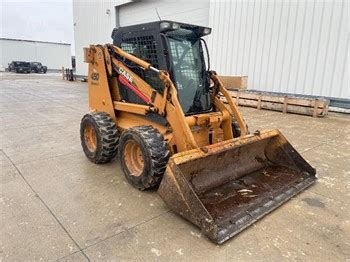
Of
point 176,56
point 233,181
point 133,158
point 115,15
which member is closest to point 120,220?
point 133,158

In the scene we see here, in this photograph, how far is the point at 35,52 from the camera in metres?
50.6

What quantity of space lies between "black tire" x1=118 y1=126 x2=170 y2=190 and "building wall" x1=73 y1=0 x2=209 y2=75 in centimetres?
1043

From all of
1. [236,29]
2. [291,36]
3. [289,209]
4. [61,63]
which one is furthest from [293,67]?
[61,63]

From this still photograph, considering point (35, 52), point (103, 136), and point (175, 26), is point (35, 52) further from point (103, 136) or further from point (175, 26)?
point (175, 26)

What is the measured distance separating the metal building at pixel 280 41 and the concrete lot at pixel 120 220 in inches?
211

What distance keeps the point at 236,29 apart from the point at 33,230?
10696 mm

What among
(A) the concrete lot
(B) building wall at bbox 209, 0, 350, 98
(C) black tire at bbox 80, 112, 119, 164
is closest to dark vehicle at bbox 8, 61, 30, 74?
(B) building wall at bbox 209, 0, 350, 98

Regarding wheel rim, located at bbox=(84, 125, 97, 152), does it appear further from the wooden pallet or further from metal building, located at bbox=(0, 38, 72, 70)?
metal building, located at bbox=(0, 38, 72, 70)

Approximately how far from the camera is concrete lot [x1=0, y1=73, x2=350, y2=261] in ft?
8.00

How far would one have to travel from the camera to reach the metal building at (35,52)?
48250mm

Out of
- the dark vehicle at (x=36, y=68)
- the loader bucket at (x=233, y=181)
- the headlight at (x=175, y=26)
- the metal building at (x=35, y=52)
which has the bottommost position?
the loader bucket at (x=233, y=181)

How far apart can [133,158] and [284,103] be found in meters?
7.02

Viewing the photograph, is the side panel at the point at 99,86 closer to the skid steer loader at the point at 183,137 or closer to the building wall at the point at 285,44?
the skid steer loader at the point at 183,137

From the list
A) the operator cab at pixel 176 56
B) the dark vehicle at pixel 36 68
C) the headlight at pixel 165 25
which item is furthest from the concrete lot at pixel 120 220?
the dark vehicle at pixel 36 68
